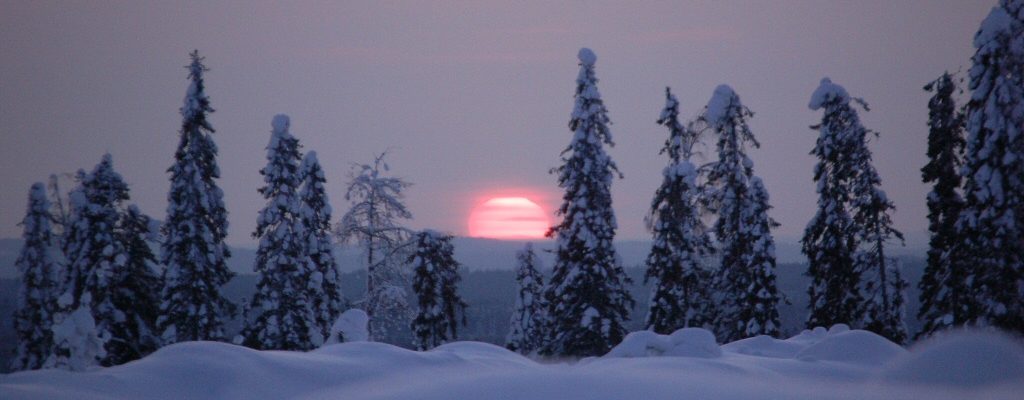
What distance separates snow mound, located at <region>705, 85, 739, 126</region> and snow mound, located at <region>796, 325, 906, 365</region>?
2482cm

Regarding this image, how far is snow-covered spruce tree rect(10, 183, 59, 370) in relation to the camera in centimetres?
3750

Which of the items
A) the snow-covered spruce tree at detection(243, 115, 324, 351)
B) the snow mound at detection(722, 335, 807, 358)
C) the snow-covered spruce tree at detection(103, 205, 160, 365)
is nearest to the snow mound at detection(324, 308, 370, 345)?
the snow mound at detection(722, 335, 807, 358)

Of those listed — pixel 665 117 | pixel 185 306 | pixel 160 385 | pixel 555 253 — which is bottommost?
pixel 160 385

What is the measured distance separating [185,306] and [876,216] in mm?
29132

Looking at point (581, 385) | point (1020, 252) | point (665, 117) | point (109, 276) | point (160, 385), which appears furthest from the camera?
point (665, 117)

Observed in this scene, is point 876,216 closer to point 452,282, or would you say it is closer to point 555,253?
point 555,253

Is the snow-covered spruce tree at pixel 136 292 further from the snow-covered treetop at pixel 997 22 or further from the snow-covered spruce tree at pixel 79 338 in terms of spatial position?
the snow-covered treetop at pixel 997 22

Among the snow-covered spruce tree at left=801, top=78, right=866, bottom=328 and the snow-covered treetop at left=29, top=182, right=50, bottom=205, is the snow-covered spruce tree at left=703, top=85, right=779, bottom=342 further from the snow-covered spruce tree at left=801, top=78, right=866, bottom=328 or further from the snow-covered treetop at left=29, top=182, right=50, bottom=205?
the snow-covered treetop at left=29, top=182, right=50, bottom=205

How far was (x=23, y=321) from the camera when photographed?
3819 centimetres

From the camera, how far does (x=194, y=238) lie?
29.8 meters

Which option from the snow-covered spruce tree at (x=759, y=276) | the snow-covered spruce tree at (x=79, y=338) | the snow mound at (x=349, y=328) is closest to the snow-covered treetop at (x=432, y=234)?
the snow-covered spruce tree at (x=759, y=276)

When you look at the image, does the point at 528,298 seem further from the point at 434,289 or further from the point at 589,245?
the point at 589,245

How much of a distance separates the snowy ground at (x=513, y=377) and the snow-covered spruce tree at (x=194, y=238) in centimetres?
2412

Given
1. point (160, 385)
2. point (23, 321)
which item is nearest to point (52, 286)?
point (23, 321)
